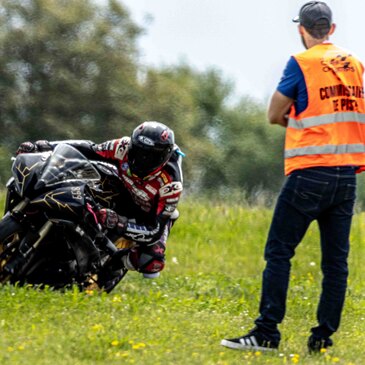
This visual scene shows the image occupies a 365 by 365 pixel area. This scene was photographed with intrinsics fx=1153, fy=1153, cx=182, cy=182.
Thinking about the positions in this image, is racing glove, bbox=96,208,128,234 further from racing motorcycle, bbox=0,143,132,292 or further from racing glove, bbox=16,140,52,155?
racing glove, bbox=16,140,52,155

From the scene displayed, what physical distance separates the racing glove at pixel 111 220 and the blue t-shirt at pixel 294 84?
284cm

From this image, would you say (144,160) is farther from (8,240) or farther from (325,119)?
(325,119)

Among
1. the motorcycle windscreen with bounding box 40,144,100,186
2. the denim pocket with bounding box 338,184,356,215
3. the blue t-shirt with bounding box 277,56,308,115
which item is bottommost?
the motorcycle windscreen with bounding box 40,144,100,186

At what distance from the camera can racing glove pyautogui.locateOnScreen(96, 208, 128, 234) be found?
398 inches

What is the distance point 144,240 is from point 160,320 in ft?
5.27

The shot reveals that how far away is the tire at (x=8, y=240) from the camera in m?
9.91

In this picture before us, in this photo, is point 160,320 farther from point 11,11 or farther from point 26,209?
point 11,11

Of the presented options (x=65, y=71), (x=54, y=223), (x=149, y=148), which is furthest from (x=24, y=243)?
(x=65, y=71)

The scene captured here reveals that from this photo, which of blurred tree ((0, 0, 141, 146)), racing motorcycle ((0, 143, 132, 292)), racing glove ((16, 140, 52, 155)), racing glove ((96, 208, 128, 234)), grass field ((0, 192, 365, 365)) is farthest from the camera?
blurred tree ((0, 0, 141, 146))

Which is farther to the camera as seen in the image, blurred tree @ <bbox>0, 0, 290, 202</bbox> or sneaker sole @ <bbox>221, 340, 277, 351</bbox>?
blurred tree @ <bbox>0, 0, 290, 202</bbox>

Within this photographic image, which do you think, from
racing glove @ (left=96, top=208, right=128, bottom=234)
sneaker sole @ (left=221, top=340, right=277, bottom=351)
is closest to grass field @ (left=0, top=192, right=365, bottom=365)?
sneaker sole @ (left=221, top=340, right=277, bottom=351)

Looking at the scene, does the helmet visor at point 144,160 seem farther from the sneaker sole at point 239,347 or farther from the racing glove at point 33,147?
the sneaker sole at point 239,347

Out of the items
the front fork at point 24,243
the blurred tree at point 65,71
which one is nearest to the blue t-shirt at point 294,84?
the front fork at point 24,243

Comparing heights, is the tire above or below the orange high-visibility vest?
below
